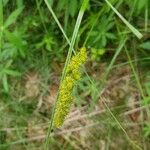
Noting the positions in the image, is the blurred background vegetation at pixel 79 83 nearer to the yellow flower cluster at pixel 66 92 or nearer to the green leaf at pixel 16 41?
the green leaf at pixel 16 41

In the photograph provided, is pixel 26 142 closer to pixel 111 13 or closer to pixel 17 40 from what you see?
pixel 17 40

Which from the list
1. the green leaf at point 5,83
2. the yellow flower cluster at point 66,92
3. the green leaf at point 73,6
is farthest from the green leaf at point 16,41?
the yellow flower cluster at point 66,92

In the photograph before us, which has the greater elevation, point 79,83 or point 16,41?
point 16,41

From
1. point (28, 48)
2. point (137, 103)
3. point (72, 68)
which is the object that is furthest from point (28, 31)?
point (72, 68)

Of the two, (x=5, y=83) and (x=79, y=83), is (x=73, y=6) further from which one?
(x=5, y=83)

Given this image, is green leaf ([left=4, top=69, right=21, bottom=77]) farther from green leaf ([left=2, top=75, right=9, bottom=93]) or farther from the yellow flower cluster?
the yellow flower cluster

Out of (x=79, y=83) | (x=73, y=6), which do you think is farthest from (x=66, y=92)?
(x=79, y=83)
